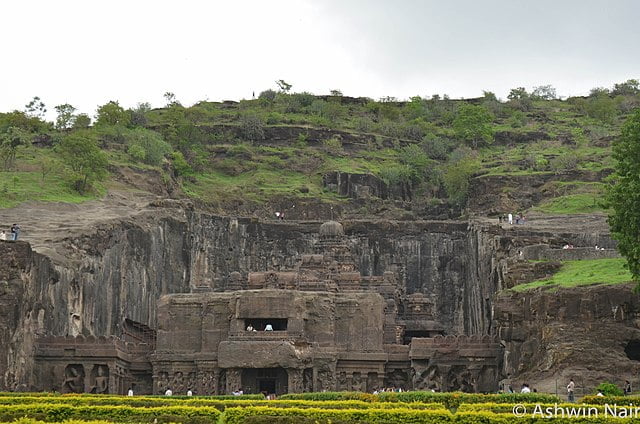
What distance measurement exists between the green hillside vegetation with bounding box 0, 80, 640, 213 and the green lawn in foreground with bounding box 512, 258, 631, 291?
68.8 ft

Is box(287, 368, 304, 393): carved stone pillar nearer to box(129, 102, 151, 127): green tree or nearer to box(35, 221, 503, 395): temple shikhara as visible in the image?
box(35, 221, 503, 395): temple shikhara

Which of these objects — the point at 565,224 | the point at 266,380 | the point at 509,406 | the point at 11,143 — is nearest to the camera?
the point at 509,406

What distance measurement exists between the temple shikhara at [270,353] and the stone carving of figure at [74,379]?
51 mm

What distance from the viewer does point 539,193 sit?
3521 inches

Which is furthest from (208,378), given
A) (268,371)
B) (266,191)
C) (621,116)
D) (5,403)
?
(621,116)

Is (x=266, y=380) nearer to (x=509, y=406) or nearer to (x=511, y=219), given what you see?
(x=509, y=406)

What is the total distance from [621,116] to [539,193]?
122ft

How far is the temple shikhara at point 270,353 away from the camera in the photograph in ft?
189

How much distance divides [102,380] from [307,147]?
52.1m

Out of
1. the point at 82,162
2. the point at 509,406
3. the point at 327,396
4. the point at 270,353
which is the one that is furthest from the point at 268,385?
the point at 82,162

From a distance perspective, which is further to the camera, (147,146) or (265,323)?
(147,146)

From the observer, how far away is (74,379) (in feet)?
190

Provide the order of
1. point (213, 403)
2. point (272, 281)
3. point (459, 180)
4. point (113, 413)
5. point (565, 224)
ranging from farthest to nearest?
point (459, 180)
point (565, 224)
point (272, 281)
point (213, 403)
point (113, 413)

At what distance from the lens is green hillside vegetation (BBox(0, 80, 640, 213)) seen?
82750mm
